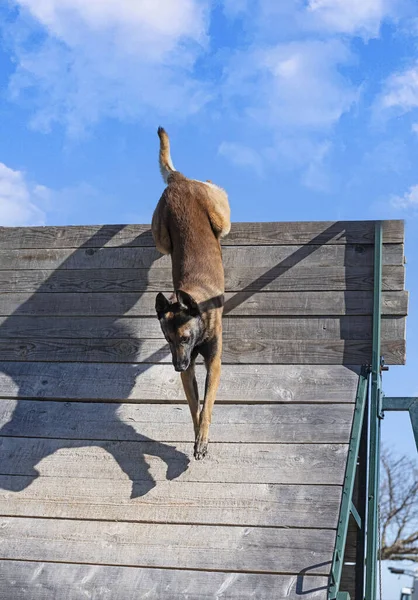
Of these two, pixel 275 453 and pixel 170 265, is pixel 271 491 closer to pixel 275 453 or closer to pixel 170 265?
pixel 275 453

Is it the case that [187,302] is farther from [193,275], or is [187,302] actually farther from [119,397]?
[119,397]

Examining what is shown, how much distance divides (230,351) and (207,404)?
2.70ft

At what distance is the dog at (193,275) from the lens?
4910mm

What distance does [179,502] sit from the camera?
488 cm

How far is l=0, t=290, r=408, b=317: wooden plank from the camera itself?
585 cm

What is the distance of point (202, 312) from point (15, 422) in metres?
1.64

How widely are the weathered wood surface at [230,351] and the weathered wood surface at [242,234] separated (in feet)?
2.79

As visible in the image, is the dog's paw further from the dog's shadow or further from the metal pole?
the metal pole

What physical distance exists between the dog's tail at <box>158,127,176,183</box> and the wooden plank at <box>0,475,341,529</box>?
2485mm

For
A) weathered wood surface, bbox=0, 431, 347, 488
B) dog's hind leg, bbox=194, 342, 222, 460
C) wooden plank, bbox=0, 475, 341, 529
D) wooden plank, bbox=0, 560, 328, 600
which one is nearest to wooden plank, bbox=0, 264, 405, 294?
dog's hind leg, bbox=194, 342, 222, 460

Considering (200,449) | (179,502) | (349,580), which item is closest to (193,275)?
(200,449)

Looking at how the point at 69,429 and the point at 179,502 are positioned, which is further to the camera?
the point at 69,429

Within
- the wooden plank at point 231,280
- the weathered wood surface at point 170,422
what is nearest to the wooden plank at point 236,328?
the wooden plank at point 231,280

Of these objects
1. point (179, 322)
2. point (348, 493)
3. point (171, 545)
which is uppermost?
point (179, 322)
